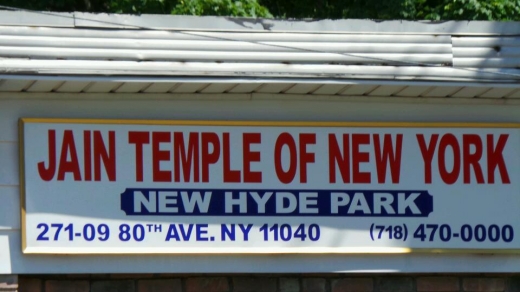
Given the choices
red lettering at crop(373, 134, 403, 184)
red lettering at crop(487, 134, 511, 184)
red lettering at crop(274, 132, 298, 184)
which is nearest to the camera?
red lettering at crop(274, 132, 298, 184)

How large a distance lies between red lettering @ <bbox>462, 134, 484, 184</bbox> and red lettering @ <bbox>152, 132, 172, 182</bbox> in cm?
201

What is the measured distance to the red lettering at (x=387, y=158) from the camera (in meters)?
6.98

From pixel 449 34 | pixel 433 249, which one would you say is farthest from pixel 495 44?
pixel 433 249

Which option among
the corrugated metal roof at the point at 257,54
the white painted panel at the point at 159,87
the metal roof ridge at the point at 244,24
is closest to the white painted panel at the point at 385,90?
the corrugated metal roof at the point at 257,54

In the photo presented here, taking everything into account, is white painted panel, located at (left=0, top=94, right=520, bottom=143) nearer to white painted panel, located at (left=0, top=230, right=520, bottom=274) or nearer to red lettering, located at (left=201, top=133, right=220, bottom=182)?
red lettering, located at (left=201, top=133, right=220, bottom=182)

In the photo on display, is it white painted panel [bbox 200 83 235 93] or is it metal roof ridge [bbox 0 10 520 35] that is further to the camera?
white painted panel [bbox 200 83 235 93]

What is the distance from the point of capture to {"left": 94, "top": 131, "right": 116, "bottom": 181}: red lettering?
6.68m

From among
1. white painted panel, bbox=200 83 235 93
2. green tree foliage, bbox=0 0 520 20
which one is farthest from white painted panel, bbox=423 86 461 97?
green tree foliage, bbox=0 0 520 20

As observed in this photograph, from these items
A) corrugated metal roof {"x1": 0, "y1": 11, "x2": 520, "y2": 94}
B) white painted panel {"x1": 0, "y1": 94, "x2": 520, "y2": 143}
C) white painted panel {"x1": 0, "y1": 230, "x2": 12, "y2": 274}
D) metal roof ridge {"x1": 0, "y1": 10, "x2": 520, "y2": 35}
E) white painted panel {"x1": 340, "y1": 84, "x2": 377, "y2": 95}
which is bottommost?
white painted panel {"x1": 0, "y1": 230, "x2": 12, "y2": 274}

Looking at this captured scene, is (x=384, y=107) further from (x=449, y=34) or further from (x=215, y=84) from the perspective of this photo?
(x=215, y=84)

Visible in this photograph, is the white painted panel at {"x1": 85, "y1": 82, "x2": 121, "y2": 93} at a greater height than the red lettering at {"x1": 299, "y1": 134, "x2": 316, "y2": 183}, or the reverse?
the white painted panel at {"x1": 85, "y1": 82, "x2": 121, "y2": 93}

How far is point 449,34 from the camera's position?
684 centimetres

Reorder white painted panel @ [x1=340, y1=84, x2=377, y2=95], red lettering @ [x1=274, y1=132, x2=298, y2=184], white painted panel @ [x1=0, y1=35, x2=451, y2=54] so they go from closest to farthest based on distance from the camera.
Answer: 1. white painted panel @ [x1=0, y1=35, x2=451, y2=54]
2. white painted panel @ [x1=340, y1=84, x2=377, y2=95]
3. red lettering @ [x1=274, y1=132, x2=298, y2=184]

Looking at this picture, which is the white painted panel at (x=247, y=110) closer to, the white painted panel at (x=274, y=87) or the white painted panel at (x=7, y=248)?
the white painted panel at (x=274, y=87)
